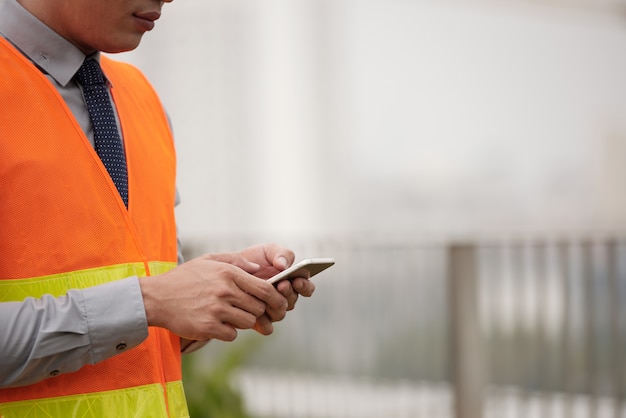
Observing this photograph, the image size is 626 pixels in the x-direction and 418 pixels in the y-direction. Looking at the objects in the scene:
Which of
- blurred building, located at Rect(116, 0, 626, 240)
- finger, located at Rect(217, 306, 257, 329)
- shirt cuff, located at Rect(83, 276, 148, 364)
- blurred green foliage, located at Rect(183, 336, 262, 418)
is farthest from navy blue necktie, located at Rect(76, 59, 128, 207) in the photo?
blurred building, located at Rect(116, 0, 626, 240)

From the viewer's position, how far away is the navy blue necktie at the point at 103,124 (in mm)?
1910

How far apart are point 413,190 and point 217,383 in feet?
36.2

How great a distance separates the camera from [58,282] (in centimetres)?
177

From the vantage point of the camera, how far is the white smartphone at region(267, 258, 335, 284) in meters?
1.77

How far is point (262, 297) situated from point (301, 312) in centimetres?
503

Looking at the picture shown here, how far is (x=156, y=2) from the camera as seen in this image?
1924 millimetres

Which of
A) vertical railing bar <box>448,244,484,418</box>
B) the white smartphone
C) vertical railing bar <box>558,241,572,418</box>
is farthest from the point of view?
vertical railing bar <box>448,244,484,418</box>

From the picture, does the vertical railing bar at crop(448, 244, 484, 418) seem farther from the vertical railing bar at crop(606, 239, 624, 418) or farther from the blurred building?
the blurred building

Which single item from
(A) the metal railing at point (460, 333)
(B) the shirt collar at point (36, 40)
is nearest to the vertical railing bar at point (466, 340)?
(A) the metal railing at point (460, 333)

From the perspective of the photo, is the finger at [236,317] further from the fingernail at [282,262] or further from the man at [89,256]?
the fingernail at [282,262]

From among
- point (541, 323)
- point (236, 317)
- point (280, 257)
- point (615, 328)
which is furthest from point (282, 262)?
point (541, 323)

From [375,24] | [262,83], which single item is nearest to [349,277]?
[375,24]

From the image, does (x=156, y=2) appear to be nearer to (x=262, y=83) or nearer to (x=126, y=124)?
(x=126, y=124)

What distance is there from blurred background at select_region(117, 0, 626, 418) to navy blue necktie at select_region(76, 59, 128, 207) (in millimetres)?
3712
